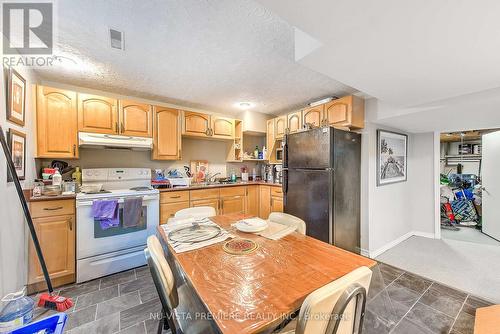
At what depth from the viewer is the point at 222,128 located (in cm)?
358

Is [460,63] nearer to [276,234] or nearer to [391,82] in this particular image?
[391,82]

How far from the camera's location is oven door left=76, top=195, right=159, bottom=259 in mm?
2109

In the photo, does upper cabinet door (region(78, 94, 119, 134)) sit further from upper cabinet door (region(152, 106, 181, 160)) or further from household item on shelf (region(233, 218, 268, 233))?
household item on shelf (region(233, 218, 268, 233))

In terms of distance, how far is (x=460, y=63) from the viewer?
4.41 feet

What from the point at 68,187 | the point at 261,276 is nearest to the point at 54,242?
the point at 68,187

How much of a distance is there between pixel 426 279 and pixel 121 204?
3.60 meters

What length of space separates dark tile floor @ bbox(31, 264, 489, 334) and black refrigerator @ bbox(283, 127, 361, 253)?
0.66 metres

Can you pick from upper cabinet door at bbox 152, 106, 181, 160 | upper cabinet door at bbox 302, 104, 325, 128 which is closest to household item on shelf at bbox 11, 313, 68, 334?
upper cabinet door at bbox 152, 106, 181, 160

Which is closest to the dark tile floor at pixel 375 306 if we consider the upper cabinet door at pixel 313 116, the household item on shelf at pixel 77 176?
the household item on shelf at pixel 77 176

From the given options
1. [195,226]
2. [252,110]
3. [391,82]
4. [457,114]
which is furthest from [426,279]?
[252,110]

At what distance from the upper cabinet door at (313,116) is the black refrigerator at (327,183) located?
43 centimetres

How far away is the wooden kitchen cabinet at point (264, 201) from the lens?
3.46 m

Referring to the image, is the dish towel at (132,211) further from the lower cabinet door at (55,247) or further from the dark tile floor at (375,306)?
the dark tile floor at (375,306)

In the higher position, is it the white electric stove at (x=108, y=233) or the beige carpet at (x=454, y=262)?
the white electric stove at (x=108, y=233)
